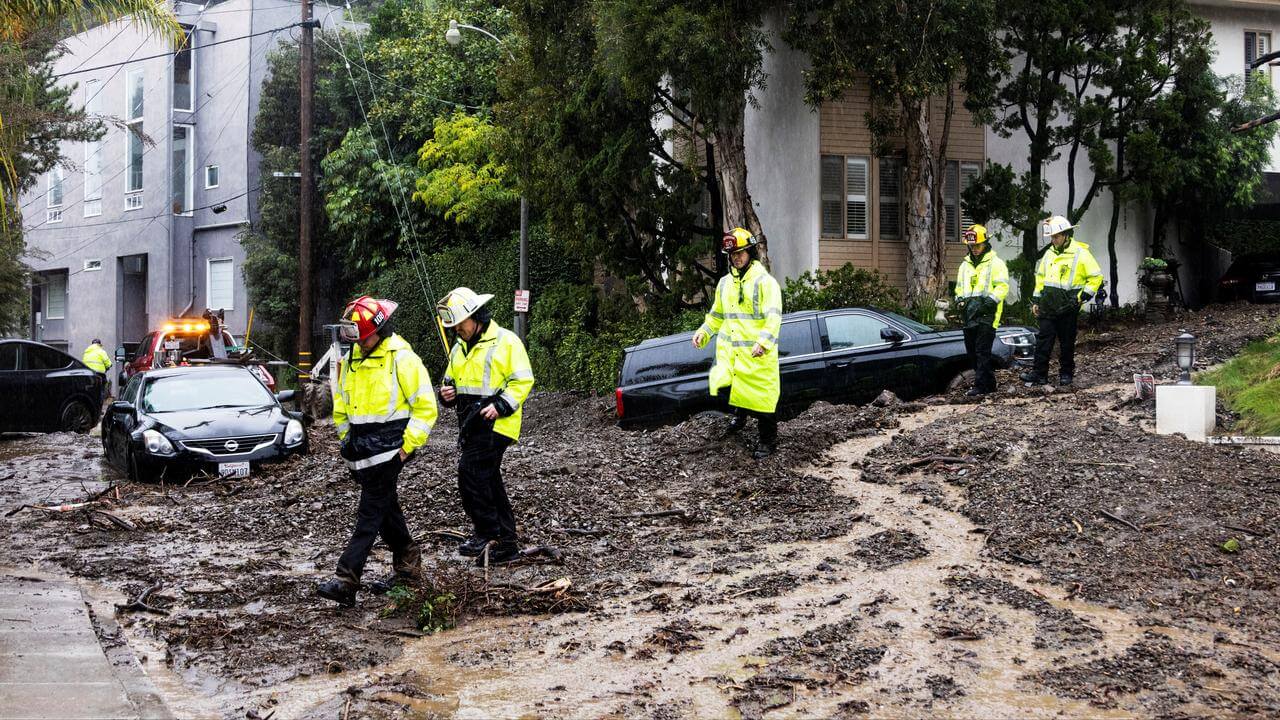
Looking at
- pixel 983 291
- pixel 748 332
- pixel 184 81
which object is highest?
pixel 184 81

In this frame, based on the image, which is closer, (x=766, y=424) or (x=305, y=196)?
(x=766, y=424)

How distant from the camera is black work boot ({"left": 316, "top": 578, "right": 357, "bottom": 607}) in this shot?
747 cm

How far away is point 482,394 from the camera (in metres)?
8.42

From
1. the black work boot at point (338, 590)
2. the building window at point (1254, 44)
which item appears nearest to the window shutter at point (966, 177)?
the building window at point (1254, 44)

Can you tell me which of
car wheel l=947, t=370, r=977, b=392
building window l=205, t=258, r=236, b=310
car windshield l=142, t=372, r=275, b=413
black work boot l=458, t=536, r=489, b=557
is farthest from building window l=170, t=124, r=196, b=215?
black work boot l=458, t=536, r=489, b=557

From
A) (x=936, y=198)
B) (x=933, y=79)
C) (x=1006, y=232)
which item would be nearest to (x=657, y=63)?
(x=933, y=79)

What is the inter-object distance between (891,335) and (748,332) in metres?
3.35

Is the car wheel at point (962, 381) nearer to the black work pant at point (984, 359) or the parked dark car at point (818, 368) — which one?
the parked dark car at point (818, 368)

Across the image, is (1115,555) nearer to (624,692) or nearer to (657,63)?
(624,692)

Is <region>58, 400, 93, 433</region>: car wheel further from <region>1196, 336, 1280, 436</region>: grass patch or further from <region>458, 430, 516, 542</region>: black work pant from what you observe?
<region>1196, 336, 1280, 436</region>: grass patch

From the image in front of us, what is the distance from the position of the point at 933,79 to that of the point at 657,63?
4.13 meters

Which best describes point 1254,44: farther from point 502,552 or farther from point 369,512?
point 369,512

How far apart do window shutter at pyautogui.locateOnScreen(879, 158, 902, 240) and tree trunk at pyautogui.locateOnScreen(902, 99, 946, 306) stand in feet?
3.32

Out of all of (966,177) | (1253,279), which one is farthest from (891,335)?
(1253,279)
